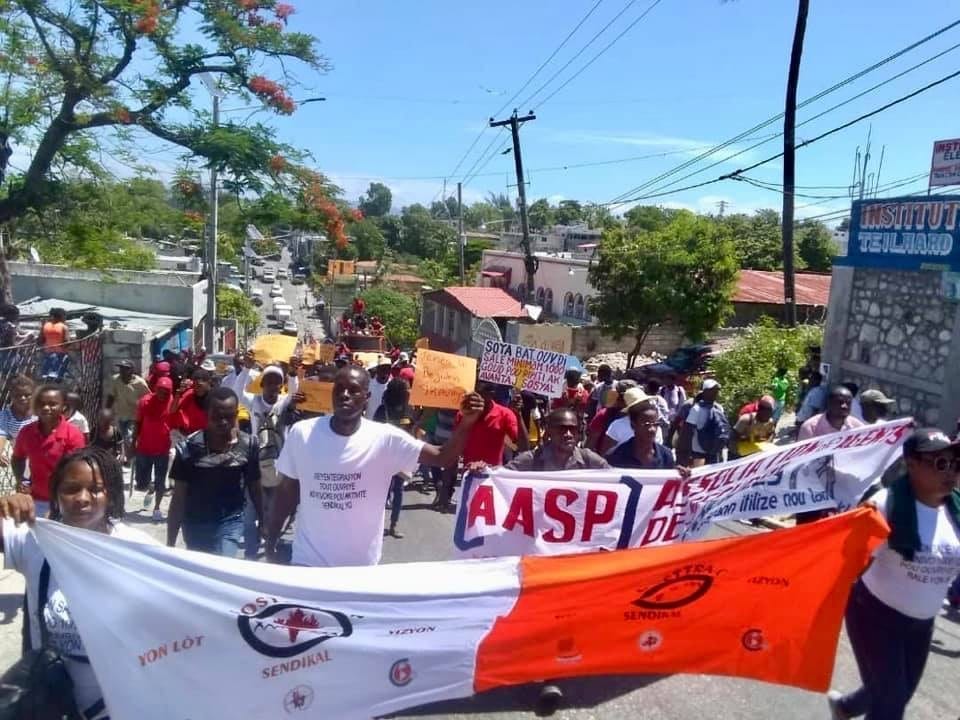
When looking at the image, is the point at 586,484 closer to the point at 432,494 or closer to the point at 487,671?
the point at 487,671

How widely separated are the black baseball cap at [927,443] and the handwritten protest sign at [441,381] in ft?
17.3

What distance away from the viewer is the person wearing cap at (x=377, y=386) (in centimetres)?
954

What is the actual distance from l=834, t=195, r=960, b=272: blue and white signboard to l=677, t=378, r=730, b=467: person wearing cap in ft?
20.2

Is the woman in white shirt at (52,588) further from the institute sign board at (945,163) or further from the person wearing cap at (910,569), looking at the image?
the institute sign board at (945,163)

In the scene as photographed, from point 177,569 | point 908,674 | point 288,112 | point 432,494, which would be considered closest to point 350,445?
point 177,569

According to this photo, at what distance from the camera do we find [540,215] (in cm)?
12200

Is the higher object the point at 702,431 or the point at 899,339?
the point at 899,339

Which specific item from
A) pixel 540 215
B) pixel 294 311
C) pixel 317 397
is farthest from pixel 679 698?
pixel 540 215

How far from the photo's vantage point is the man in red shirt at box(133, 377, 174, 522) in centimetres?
819

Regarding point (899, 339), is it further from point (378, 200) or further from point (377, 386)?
point (378, 200)

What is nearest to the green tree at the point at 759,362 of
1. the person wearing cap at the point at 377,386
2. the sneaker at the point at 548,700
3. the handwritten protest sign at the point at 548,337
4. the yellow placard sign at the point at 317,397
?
the handwritten protest sign at the point at 548,337

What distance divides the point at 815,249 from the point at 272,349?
46.6 metres

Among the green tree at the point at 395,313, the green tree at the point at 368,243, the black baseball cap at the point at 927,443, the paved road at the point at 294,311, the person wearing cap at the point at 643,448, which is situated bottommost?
the paved road at the point at 294,311

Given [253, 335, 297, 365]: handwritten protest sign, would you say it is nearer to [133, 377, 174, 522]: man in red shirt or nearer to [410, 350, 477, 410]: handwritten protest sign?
[133, 377, 174, 522]: man in red shirt
